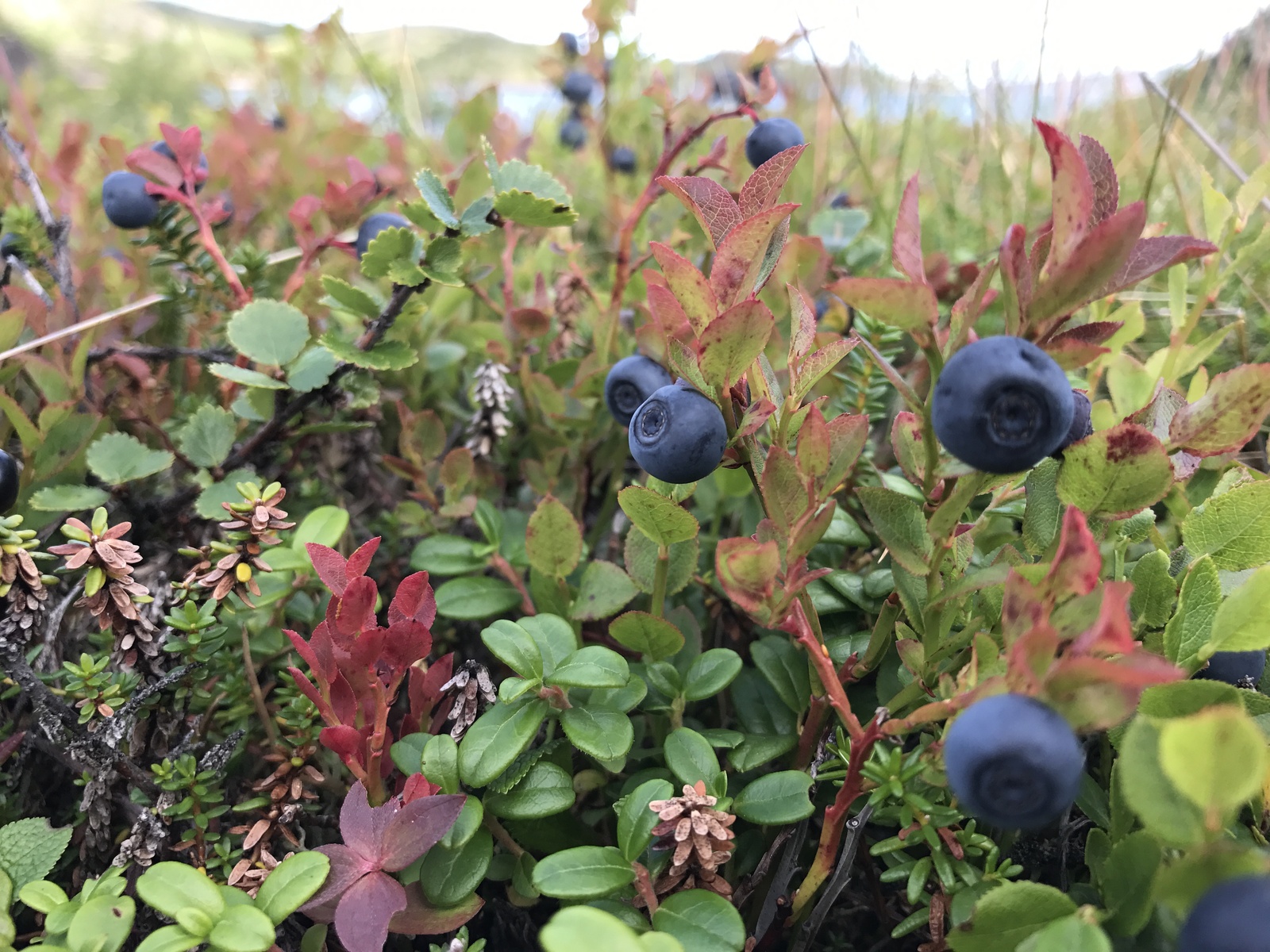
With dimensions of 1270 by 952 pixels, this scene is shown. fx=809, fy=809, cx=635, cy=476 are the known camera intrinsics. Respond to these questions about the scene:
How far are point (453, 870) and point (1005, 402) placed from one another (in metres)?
0.75

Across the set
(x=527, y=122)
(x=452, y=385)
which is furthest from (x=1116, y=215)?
(x=527, y=122)

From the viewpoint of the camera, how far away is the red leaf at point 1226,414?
30.4 inches

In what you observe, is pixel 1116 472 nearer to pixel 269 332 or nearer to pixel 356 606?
pixel 356 606

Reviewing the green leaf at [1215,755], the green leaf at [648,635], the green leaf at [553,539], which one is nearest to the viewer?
the green leaf at [1215,755]

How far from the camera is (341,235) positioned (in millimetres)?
1735

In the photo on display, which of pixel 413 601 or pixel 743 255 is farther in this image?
pixel 413 601

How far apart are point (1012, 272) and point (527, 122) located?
421 cm

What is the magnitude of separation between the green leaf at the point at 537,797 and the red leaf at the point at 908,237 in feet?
1.94

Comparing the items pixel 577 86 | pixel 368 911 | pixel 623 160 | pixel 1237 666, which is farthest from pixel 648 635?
pixel 577 86

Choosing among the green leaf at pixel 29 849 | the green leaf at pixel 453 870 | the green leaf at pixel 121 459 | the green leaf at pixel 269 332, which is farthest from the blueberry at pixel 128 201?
the green leaf at pixel 453 870

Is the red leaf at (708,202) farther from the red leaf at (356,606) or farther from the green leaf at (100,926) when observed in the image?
the green leaf at (100,926)

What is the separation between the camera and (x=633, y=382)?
112cm

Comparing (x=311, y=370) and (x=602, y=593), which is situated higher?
(x=311, y=370)

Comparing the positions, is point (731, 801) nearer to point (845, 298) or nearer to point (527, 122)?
point (845, 298)
